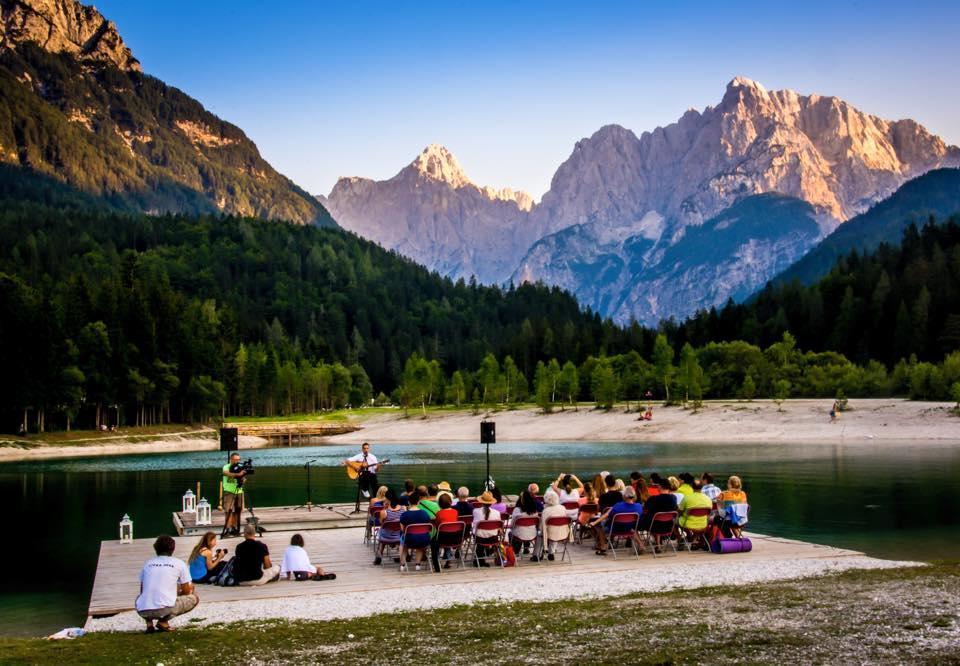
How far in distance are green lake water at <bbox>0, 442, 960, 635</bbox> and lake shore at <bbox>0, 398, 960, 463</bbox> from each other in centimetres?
683

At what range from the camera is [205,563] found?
66.5ft

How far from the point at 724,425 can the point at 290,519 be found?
2761 inches

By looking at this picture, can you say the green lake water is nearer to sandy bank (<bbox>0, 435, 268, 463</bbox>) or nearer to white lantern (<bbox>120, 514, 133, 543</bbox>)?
white lantern (<bbox>120, 514, 133, 543</bbox>)

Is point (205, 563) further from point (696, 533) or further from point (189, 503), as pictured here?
Answer: point (189, 503)

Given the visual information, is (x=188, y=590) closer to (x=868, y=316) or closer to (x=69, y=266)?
(x=868, y=316)

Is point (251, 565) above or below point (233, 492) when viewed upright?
below

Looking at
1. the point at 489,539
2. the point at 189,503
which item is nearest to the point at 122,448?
the point at 189,503

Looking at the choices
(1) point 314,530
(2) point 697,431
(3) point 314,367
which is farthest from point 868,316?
(1) point 314,530

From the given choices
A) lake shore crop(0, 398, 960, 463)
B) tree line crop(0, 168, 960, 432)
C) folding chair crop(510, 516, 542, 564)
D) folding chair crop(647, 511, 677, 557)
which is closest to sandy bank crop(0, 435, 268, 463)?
lake shore crop(0, 398, 960, 463)

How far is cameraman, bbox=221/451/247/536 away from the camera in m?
26.6

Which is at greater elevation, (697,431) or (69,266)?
(69,266)

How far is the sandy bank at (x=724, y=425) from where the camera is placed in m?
81.1

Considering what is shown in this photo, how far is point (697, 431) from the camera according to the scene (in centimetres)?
Answer: 9381

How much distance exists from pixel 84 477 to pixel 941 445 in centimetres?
6302
